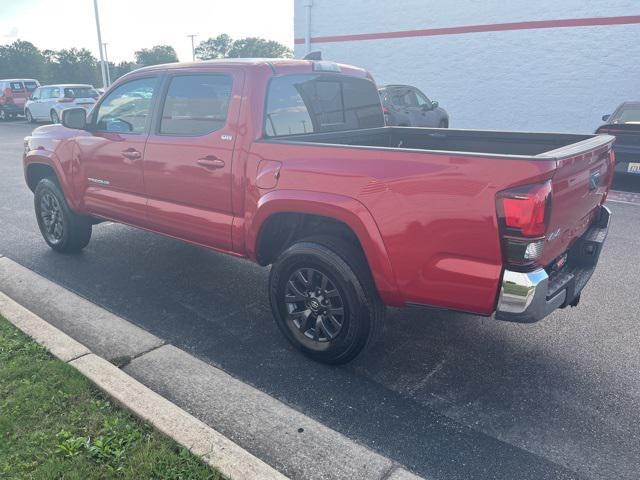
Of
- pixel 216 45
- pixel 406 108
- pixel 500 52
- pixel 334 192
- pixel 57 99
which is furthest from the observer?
pixel 216 45

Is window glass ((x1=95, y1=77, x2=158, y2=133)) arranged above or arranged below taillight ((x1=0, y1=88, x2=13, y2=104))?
above

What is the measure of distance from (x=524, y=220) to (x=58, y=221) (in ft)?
15.7

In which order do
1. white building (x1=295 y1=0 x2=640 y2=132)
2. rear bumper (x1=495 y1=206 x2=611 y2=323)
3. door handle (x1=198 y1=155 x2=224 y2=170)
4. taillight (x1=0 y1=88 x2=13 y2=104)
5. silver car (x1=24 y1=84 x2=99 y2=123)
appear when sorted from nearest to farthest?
1. rear bumper (x1=495 y1=206 x2=611 y2=323)
2. door handle (x1=198 y1=155 x2=224 y2=170)
3. white building (x1=295 y1=0 x2=640 y2=132)
4. silver car (x1=24 y1=84 x2=99 y2=123)
5. taillight (x1=0 y1=88 x2=13 y2=104)

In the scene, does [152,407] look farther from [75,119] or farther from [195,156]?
[75,119]

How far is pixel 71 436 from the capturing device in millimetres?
2619

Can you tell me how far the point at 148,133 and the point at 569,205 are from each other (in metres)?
3.22

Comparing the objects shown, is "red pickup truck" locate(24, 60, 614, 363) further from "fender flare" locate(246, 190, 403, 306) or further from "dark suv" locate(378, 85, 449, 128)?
"dark suv" locate(378, 85, 449, 128)

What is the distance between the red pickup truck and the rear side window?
0.05ft

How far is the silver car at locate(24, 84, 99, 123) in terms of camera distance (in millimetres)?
21266

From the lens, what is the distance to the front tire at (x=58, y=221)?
5.39 metres

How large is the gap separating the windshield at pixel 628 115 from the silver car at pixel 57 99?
1878cm

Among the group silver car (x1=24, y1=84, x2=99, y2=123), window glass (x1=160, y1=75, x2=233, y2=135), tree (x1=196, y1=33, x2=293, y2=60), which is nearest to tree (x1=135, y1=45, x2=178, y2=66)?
tree (x1=196, y1=33, x2=293, y2=60)

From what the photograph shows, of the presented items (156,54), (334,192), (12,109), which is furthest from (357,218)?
(156,54)

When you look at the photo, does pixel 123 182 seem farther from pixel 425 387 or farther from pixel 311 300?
pixel 425 387
